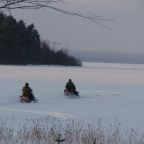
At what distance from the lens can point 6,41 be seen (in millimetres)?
2893

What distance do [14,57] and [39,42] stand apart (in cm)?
6823

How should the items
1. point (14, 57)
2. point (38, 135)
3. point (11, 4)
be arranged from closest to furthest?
point (11, 4)
point (38, 135)
point (14, 57)

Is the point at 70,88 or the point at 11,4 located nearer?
the point at 11,4

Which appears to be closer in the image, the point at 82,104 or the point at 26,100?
the point at 82,104

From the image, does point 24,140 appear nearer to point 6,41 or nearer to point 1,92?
point 6,41

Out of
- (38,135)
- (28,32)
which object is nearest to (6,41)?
(28,32)

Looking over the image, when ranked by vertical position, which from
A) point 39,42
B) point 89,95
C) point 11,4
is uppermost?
point 11,4

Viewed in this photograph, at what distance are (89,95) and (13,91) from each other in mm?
4056

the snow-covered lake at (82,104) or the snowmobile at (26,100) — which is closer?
the snow-covered lake at (82,104)

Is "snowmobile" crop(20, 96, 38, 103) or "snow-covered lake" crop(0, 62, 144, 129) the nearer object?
"snow-covered lake" crop(0, 62, 144, 129)

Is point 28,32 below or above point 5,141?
above

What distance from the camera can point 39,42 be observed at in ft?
9.66

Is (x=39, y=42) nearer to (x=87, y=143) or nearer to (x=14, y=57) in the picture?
(x=87, y=143)

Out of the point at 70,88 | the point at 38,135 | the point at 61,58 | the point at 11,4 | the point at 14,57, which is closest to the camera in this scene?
the point at 11,4
